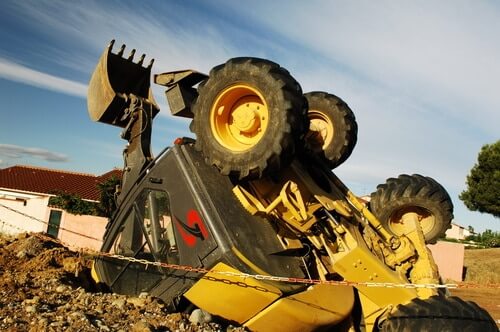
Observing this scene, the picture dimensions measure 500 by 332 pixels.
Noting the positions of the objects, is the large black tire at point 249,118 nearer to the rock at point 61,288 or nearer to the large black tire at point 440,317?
the large black tire at point 440,317

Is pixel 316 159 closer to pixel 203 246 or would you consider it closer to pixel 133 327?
pixel 203 246

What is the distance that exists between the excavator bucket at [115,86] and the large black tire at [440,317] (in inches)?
158

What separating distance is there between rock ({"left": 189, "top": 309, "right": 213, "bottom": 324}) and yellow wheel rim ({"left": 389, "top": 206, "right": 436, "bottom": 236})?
242 cm

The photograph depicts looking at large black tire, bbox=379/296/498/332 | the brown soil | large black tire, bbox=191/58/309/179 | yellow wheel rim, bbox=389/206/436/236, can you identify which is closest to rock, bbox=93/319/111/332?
large black tire, bbox=191/58/309/179

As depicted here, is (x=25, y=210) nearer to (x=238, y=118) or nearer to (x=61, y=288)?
(x=61, y=288)

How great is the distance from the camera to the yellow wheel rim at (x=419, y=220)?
5625mm

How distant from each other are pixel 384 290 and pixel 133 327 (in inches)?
85.4

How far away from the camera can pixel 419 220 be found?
226 inches

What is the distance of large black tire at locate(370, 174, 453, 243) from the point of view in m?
5.54

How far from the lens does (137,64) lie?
6.83 metres

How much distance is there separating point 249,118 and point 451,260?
2189 centimetres

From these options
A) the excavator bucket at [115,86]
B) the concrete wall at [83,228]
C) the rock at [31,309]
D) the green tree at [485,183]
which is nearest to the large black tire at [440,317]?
the rock at [31,309]

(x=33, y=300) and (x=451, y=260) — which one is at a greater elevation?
(x=33, y=300)

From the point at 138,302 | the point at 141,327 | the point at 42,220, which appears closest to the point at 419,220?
the point at 138,302
